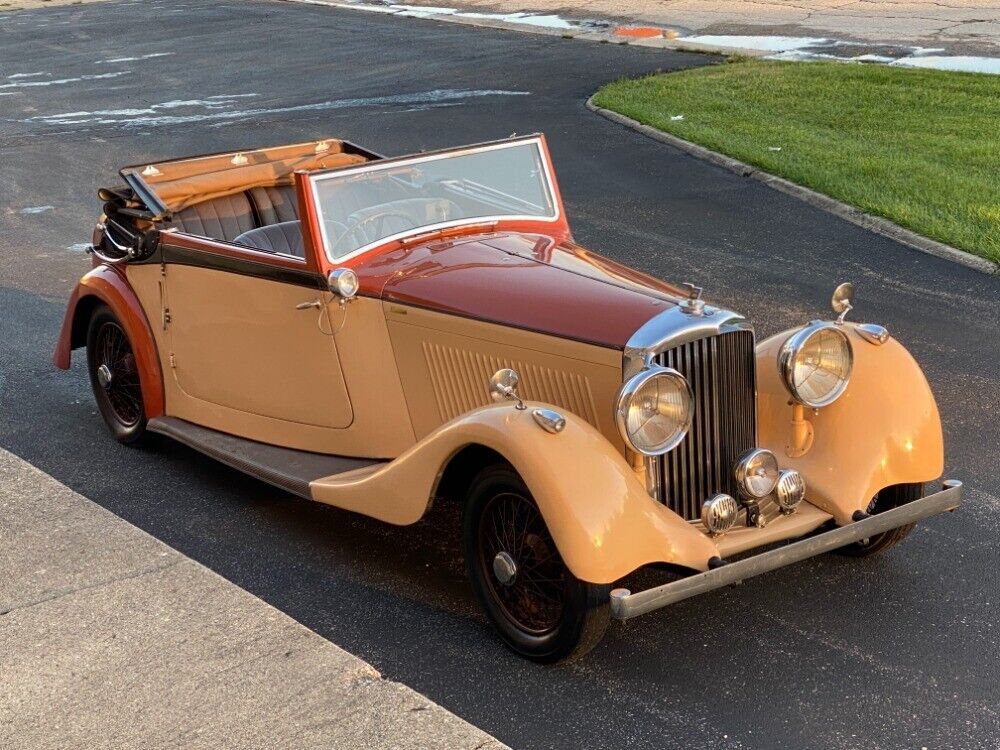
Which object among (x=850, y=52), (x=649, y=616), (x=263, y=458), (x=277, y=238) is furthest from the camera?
(x=850, y=52)

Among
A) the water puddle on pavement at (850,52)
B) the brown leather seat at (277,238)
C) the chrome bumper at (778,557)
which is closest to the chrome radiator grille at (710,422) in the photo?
the chrome bumper at (778,557)

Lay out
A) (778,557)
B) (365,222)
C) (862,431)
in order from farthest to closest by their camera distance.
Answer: (365,222) < (862,431) < (778,557)

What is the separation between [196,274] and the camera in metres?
6.36

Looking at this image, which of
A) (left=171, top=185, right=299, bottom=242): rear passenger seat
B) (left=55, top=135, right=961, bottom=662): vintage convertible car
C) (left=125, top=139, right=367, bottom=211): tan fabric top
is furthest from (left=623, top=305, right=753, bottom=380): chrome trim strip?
(left=171, top=185, right=299, bottom=242): rear passenger seat

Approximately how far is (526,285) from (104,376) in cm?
290

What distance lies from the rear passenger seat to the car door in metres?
0.63

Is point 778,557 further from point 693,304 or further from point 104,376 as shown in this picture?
point 104,376

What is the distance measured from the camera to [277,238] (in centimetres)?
658

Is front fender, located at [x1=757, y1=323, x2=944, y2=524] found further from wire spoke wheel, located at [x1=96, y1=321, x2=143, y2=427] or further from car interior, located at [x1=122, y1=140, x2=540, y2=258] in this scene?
wire spoke wheel, located at [x1=96, y1=321, x2=143, y2=427]

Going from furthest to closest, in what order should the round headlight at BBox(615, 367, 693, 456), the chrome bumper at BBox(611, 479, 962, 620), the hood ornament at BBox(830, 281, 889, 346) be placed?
the hood ornament at BBox(830, 281, 889, 346) < the round headlight at BBox(615, 367, 693, 456) < the chrome bumper at BBox(611, 479, 962, 620)

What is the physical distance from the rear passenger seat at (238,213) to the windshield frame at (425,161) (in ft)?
4.31

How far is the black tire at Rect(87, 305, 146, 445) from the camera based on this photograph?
22.8 ft

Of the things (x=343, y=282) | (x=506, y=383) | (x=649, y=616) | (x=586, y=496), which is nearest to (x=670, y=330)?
(x=506, y=383)

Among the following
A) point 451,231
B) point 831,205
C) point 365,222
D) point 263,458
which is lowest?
point 831,205
